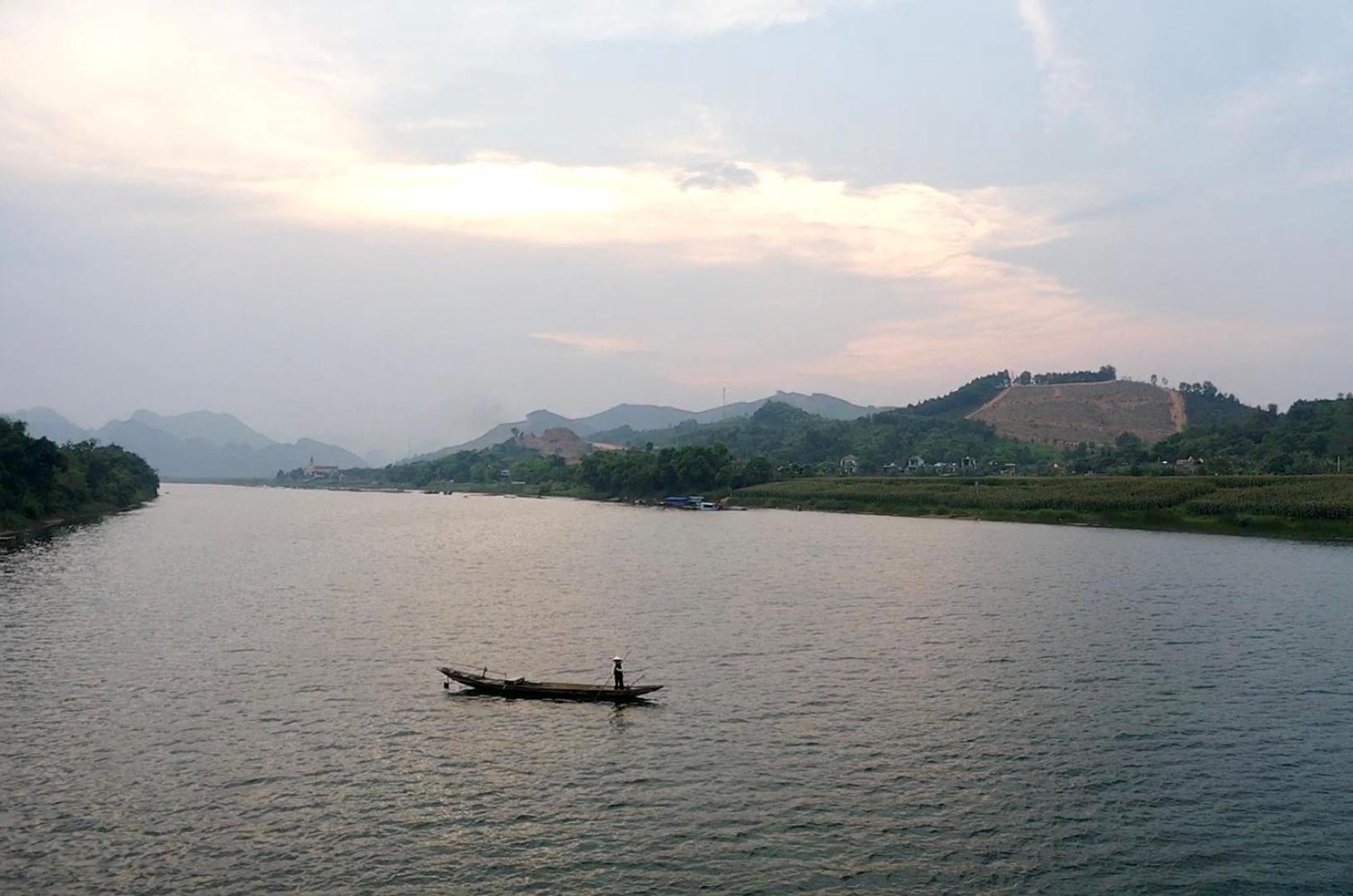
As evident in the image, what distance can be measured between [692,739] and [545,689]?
8.67m

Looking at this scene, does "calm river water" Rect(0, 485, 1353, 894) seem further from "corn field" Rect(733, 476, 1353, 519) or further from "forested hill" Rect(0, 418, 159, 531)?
"forested hill" Rect(0, 418, 159, 531)

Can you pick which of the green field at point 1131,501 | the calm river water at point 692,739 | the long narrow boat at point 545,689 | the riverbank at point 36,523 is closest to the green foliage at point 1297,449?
the green field at point 1131,501

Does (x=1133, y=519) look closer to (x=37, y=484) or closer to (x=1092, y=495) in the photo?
(x=1092, y=495)

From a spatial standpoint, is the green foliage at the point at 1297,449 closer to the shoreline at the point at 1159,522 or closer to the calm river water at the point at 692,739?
the shoreline at the point at 1159,522

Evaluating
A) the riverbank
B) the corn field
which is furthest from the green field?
the riverbank

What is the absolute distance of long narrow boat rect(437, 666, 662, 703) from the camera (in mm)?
42000

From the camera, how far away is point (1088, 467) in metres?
199

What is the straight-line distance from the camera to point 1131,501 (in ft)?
440

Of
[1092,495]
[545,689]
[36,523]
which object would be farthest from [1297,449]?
[36,523]

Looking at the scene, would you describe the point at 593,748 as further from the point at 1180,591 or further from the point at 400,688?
the point at 1180,591

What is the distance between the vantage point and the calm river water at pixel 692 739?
88.1 feet

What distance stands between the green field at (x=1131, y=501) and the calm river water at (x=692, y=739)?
43.6 m

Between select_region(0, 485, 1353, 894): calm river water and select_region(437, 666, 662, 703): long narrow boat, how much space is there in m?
0.89

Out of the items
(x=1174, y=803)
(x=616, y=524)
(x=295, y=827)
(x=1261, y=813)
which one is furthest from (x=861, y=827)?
(x=616, y=524)
